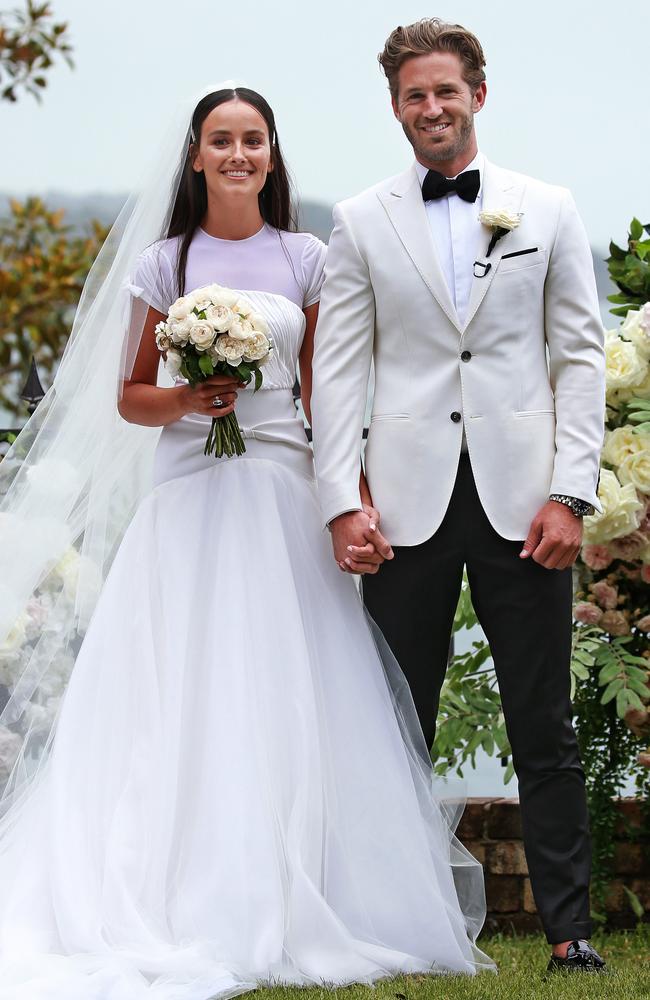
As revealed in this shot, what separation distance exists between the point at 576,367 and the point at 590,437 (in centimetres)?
18

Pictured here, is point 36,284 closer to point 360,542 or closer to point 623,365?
point 623,365

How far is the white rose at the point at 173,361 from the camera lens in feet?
10.8

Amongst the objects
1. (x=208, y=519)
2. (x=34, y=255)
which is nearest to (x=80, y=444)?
(x=208, y=519)

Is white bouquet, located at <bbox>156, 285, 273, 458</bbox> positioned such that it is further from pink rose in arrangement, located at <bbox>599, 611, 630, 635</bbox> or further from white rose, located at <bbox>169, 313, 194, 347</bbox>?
pink rose in arrangement, located at <bbox>599, 611, 630, 635</bbox>

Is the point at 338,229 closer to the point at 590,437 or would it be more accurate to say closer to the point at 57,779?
the point at 590,437

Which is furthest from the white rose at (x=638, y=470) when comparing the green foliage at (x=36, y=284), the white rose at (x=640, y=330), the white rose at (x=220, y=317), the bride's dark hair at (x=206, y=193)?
the green foliage at (x=36, y=284)

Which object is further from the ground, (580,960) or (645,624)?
(645,624)

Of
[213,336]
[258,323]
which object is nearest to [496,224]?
[258,323]

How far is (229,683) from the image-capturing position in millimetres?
3295

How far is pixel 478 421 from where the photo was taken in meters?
3.27

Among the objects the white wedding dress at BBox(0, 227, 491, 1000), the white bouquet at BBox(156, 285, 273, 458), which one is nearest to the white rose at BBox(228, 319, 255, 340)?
the white bouquet at BBox(156, 285, 273, 458)

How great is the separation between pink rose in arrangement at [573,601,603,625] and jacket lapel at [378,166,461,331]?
128 centimetres

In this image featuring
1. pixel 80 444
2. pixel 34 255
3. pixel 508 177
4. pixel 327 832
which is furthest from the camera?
pixel 34 255

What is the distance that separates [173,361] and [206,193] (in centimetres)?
66
